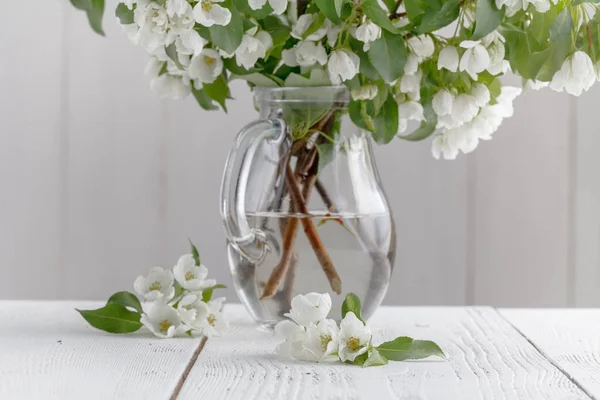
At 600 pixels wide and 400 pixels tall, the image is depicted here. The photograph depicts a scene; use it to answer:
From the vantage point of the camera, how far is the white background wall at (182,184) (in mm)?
1268

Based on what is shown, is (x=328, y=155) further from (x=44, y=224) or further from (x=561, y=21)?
(x=44, y=224)

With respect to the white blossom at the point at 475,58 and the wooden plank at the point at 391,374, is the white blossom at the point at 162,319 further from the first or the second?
the white blossom at the point at 475,58

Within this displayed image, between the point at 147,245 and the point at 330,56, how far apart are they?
28.6 inches

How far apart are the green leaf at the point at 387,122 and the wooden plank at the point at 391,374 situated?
0.58 ft

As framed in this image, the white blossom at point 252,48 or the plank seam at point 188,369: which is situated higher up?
the white blossom at point 252,48

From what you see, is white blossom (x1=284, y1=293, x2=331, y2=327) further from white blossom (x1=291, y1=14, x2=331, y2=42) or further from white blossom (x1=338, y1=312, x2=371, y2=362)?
white blossom (x1=291, y1=14, x2=331, y2=42)

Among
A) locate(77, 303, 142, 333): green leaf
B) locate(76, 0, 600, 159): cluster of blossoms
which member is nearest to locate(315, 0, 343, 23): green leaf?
locate(76, 0, 600, 159): cluster of blossoms

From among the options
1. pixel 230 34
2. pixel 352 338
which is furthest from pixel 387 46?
pixel 352 338

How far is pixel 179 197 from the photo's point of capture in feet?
4.18

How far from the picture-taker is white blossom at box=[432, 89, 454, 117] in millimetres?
670

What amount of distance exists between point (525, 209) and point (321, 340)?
75 cm

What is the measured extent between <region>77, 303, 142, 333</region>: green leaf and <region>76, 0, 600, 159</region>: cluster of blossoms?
0.22m

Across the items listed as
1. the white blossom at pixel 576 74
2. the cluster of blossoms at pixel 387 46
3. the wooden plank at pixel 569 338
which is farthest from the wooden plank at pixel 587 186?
the white blossom at pixel 576 74

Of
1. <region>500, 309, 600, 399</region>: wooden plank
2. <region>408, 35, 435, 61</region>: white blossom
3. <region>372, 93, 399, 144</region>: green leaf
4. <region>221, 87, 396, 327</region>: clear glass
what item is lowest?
<region>500, 309, 600, 399</region>: wooden plank
